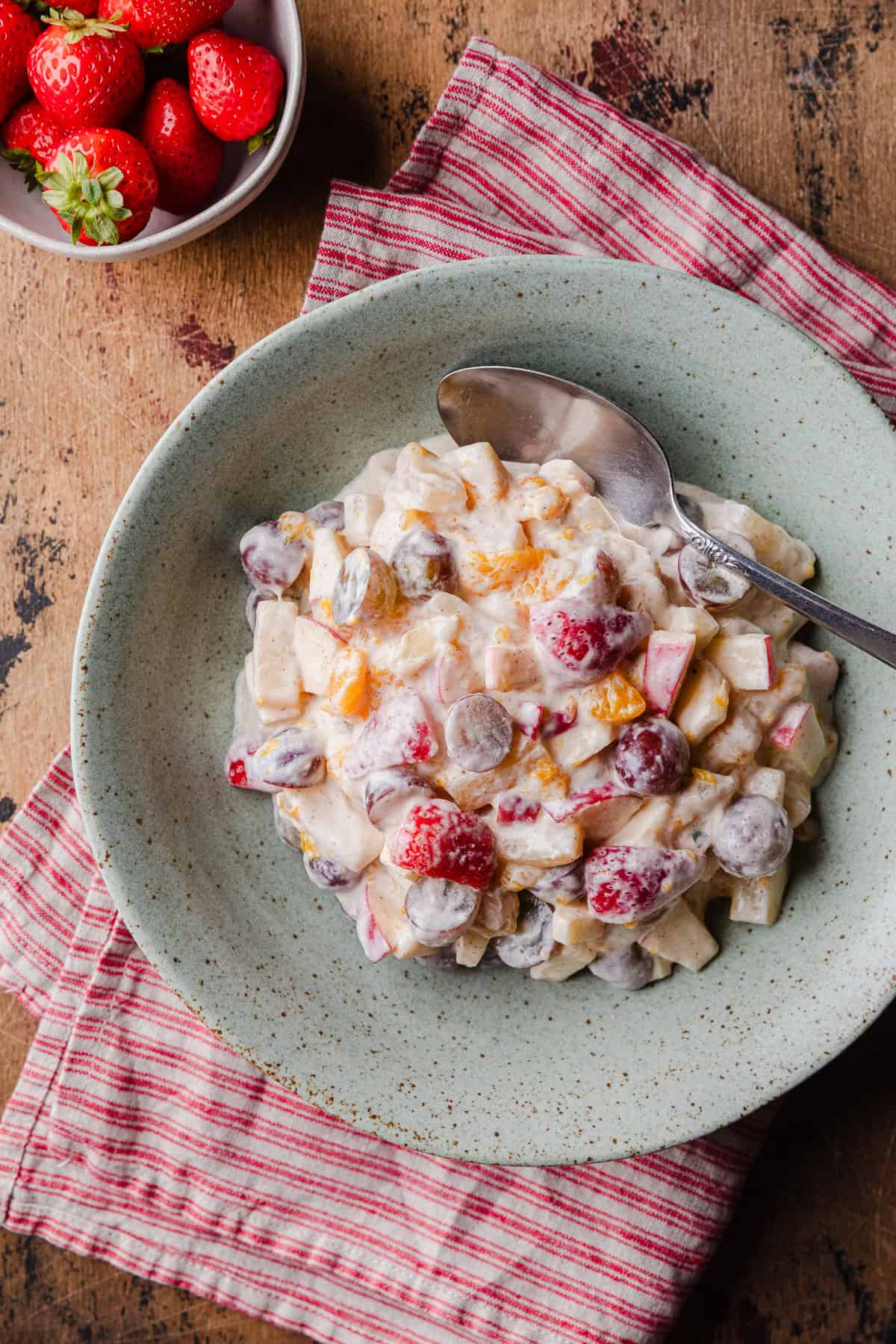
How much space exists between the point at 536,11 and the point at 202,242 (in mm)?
898

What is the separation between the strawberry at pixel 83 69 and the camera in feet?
6.93

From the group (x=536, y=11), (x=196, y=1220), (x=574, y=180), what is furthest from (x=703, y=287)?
(x=196, y=1220)

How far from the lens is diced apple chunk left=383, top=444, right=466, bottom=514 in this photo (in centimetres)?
191

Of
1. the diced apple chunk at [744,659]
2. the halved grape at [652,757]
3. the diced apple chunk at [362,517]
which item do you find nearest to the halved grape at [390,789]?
the halved grape at [652,757]

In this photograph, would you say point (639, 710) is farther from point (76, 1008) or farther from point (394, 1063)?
point (76, 1008)

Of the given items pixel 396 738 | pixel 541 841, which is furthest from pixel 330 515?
pixel 541 841

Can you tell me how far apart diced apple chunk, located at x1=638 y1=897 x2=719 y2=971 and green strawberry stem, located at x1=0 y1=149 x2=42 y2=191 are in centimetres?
196

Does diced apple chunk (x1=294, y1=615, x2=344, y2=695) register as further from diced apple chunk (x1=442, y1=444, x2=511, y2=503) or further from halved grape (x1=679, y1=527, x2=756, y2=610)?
halved grape (x1=679, y1=527, x2=756, y2=610)

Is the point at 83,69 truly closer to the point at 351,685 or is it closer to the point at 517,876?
the point at 351,685

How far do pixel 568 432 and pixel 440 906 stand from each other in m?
0.93

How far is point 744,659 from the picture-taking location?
1.88 metres

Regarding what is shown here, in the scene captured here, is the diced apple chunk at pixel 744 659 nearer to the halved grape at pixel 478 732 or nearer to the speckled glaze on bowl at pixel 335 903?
the speckled glaze on bowl at pixel 335 903

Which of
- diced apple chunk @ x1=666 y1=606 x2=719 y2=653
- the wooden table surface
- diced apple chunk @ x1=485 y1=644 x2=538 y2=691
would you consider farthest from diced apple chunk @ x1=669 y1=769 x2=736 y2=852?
the wooden table surface

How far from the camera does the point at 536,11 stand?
7.80 feet
